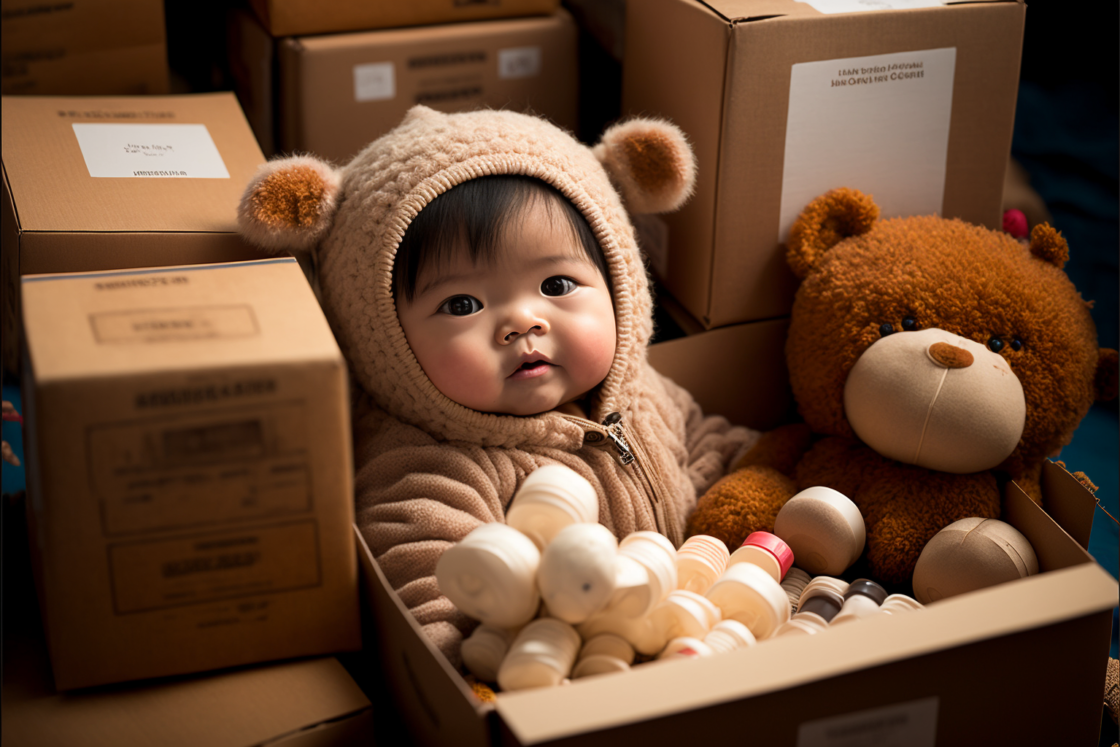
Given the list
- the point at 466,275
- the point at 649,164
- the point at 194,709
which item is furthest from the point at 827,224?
the point at 194,709

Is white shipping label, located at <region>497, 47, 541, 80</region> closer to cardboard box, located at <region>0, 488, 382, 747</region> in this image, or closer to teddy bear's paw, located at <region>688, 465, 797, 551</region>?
teddy bear's paw, located at <region>688, 465, 797, 551</region>

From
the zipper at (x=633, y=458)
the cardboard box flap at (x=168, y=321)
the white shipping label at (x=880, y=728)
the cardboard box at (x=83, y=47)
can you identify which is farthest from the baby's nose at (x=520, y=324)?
the cardboard box at (x=83, y=47)

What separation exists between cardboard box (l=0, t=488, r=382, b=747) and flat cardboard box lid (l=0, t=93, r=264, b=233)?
39 cm

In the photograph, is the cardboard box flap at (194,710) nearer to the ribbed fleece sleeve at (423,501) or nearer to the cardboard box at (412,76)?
the ribbed fleece sleeve at (423,501)

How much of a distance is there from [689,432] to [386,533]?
43 cm

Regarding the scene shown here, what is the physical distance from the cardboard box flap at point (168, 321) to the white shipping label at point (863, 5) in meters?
0.67

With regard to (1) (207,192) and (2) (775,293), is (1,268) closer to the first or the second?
(1) (207,192)

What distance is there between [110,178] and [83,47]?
389 millimetres

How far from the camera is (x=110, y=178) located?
0.96 m

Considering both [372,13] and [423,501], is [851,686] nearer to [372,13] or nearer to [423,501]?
[423,501]

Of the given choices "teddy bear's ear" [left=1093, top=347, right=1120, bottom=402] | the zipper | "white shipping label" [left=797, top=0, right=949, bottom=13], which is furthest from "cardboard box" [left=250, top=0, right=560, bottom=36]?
"teddy bear's ear" [left=1093, top=347, right=1120, bottom=402]

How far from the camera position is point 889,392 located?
0.94 m

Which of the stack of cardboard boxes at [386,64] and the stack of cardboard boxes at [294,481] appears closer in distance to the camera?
the stack of cardboard boxes at [294,481]

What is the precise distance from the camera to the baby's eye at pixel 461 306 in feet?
2.93
